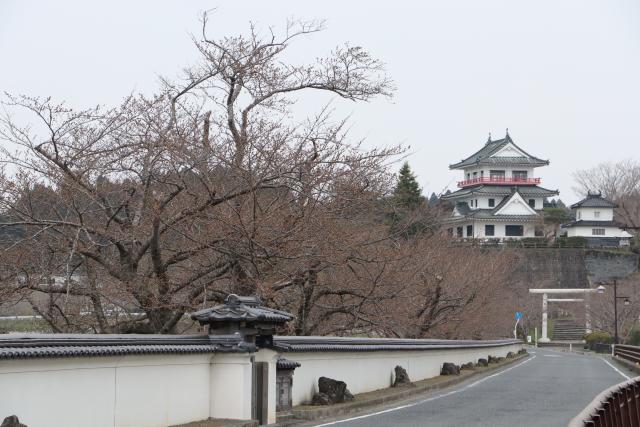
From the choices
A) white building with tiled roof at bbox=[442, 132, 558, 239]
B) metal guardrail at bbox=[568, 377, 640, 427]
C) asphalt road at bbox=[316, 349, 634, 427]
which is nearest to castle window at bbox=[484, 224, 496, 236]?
white building with tiled roof at bbox=[442, 132, 558, 239]

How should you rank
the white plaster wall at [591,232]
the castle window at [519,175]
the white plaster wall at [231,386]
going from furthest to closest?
the castle window at [519,175] < the white plaster wall at [591,232] < the white plaster wall at [231,386]

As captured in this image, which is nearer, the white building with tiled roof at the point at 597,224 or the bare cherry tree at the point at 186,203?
the bare cherry tree at the point at 186,203

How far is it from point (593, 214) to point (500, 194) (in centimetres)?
1152

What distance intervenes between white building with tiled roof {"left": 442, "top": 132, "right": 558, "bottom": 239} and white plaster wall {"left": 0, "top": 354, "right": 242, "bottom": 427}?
91613 mm

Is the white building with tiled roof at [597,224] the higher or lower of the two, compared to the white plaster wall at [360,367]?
higher

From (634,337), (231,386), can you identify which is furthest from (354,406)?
(634,337)

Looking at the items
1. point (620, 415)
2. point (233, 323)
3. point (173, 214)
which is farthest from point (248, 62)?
point (620, 415)

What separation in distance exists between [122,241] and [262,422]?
16.5 ft

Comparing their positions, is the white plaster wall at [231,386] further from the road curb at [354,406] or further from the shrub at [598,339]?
the shrub at [598,339]

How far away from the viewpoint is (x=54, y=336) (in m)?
10.3

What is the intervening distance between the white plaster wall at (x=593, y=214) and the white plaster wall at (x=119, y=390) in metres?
101

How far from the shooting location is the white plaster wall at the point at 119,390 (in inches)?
379

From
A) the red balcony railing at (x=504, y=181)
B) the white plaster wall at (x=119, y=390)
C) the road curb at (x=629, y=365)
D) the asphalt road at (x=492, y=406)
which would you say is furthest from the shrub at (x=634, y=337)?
the white plaster wall at (x=119, y=390)

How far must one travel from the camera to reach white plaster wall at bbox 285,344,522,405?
1631 cm
